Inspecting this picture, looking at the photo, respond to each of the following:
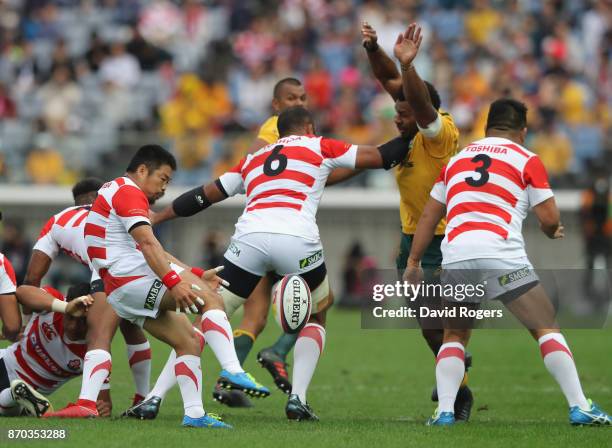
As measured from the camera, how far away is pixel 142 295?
8.82 meters

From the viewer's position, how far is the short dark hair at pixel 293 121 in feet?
32.6

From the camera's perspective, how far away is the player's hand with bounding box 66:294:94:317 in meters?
9.24

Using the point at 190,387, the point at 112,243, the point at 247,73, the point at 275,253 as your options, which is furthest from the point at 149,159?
the point at 247,73

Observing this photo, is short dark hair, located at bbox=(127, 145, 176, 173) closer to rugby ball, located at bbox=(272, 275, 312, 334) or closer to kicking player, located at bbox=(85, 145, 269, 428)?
kicking player, located at bbox=(85, 145, 269, 428)

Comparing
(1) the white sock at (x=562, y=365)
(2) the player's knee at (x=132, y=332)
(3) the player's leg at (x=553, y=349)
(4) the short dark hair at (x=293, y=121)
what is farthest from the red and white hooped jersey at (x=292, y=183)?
(1) the white sock at (x=562, y=365)

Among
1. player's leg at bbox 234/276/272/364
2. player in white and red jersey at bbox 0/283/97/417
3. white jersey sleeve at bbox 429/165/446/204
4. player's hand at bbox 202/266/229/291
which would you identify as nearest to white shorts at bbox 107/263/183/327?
player's hand at bbox 202/266/229/291

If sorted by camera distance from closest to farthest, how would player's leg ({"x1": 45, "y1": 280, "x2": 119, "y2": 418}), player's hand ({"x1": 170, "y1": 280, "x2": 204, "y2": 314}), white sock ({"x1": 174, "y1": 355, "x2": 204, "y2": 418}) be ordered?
player's hand ({"x1": 170, "y1": 280, "x2": 204, "y2": 314}) → white sock ({"x1": 174, "y1": 355, "x2": 204, "y2": 418}) → player's leg ({"x1": 45, "y1": 280, "x2": 119, "y2": 418})

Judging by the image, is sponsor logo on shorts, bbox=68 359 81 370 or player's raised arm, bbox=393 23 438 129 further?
sponsor logo on shorts, bbox=68 359 81 370

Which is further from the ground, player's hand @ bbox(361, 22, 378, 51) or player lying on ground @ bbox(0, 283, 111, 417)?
player's hand @ bbox(361, 22, 378, 51)

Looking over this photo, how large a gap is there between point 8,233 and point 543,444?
15044mm

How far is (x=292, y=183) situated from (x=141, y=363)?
187 centimetres

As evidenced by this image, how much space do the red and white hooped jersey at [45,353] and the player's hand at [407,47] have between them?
10.3 ft

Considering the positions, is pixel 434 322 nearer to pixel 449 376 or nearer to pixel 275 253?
pixel 449 376

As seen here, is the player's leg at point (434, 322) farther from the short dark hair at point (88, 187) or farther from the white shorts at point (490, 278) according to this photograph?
the short dark hair at point (88, 187)
